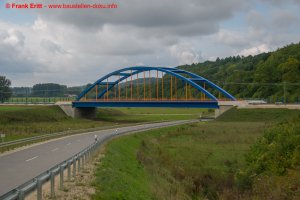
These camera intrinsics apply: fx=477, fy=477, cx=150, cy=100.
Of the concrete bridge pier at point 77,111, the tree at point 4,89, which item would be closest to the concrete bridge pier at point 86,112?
the concrete bridge pier at point 77,111

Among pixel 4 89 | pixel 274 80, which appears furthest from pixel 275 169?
pixel 4 89

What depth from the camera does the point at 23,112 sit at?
81.9 metres

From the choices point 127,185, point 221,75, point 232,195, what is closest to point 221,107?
point 232,195

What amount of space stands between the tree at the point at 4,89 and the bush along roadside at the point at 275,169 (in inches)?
4568

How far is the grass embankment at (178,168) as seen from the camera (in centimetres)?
2038

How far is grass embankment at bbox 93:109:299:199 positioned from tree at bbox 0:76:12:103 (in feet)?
325

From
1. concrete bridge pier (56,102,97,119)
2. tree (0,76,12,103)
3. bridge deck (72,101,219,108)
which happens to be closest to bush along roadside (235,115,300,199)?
bridge deck (72,101,219,108)

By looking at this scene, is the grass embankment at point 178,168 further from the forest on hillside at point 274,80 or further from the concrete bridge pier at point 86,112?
the forest on hillside at point 274,80

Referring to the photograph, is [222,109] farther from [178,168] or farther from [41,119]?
[178,168]

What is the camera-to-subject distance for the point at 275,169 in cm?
2734

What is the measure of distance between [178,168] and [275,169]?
7224 millimetres

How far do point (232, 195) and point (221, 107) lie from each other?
62601mm

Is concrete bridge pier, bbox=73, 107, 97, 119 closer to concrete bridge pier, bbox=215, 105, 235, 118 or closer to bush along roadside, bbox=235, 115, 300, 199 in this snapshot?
concrete bridge pier, bbox=215, 105, 235, 118

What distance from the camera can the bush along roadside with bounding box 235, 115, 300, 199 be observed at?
909 inches
